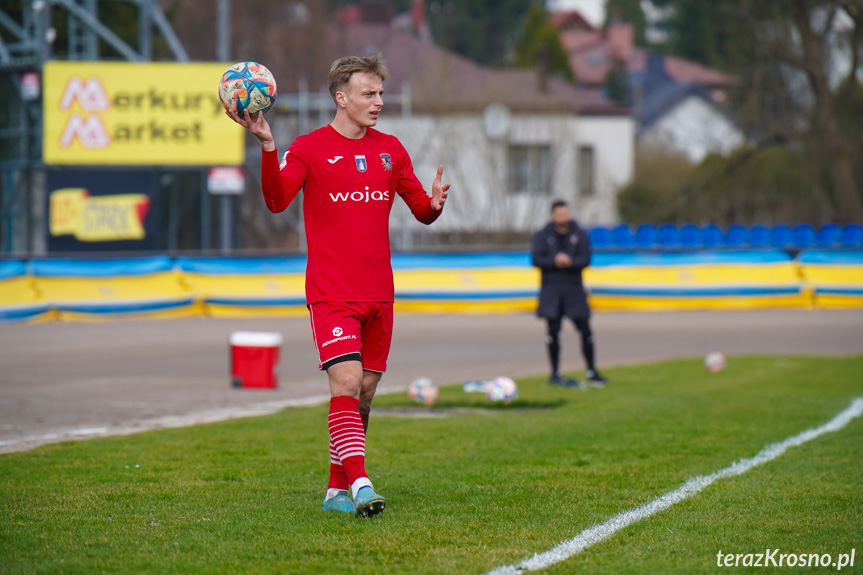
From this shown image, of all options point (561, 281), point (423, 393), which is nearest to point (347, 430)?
point (423, 393)

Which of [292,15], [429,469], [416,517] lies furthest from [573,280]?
[292,15]

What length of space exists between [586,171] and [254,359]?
33.6 m

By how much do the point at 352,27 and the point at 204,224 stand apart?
30.7 meters

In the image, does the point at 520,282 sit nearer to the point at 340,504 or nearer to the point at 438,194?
the point at 438,194

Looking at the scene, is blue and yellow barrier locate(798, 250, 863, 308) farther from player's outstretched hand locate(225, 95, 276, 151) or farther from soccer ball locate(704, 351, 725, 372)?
player's outstretched hand locate(225, 95, 276, 151)

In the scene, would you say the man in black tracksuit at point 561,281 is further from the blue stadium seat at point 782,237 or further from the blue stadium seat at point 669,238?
the blue stadium seat at point 782,237

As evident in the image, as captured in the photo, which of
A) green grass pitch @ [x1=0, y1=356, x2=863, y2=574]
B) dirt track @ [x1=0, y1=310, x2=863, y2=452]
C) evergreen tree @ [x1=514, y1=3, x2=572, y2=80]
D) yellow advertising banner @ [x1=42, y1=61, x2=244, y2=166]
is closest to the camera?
green grass pitch @ [x1=0, y1=356, x2=863, y2=574]

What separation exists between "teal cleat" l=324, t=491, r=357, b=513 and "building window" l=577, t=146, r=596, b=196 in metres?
35.6

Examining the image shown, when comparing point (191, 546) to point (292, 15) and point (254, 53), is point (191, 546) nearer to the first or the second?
point (254, 53)

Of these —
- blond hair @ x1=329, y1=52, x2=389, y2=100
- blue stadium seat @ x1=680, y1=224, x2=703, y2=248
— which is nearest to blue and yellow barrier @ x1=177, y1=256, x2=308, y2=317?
blue stadium seat @ x1=680, y1=224, x2=703, y2=248

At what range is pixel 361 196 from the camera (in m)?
5.83

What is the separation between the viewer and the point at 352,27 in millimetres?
56156

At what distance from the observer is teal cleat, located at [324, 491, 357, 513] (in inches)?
228

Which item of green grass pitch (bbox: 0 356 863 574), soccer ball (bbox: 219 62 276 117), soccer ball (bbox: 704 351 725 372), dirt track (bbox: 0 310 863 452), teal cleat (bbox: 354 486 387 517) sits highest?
soccer ball (bbox: 219 62 276 117)
